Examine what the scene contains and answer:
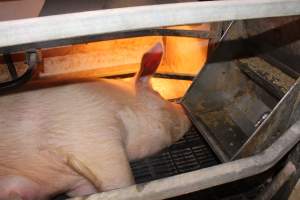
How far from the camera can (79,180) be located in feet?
4.72

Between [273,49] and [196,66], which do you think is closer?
[273,49]

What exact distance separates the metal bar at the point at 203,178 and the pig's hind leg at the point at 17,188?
1.65ft

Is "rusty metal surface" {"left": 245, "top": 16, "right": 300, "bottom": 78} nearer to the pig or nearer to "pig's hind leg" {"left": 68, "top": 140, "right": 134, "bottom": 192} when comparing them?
the pig

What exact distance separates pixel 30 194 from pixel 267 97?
1261 millimetres

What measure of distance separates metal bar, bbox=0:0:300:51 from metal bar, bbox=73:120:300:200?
1.41 feet

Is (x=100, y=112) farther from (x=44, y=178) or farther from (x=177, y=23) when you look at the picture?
(x=177, y=23)

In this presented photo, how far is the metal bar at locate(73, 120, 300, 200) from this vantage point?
89 centimetres

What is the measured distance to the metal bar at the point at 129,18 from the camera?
25.0 inches

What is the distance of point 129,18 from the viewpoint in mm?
708

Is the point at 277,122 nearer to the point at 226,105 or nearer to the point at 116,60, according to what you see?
the point at 226,105

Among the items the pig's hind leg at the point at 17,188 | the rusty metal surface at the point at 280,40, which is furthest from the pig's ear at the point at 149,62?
the pig's hind leg at the point at 17,188

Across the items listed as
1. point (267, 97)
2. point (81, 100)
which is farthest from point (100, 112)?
point (267, 97)

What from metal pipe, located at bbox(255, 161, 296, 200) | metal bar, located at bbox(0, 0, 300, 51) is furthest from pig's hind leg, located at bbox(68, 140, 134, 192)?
metal bar, located at bbox(0, 0, 300, 51)

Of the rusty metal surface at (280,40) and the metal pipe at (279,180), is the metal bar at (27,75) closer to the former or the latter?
the rusty metal surface at (280,40)
